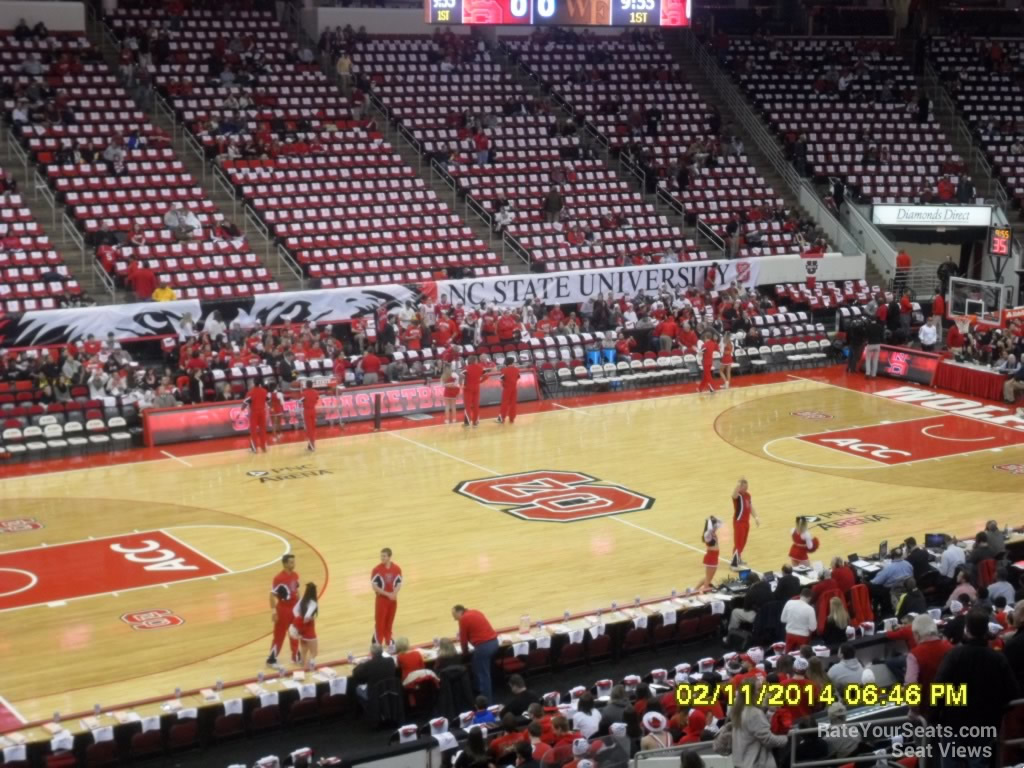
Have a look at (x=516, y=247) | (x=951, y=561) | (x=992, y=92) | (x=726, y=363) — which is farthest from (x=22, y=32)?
(x=992, y=92)

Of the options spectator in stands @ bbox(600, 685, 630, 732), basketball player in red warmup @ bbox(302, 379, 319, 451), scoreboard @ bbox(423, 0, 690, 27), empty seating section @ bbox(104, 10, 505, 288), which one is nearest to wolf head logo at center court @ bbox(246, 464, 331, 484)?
basketball player in red warmup @ bbox(302, 379, 319, 451)

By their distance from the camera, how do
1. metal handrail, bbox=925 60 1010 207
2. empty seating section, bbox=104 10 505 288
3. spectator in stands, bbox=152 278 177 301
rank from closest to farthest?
spectator in stands, bbox=152 278 177 301
empty seating section, bbox=104 10 505 288
metal handrail, bbox=925 60 1010 207

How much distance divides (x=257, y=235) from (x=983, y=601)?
22045 mm

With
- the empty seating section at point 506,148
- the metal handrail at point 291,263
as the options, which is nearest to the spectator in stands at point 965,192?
the empty seating section at point 506,148

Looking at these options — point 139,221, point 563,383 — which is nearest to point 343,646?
point 563,383

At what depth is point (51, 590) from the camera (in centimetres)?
1955

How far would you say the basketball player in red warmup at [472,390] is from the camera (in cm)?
2859

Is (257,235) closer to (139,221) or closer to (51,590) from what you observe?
(139,221)

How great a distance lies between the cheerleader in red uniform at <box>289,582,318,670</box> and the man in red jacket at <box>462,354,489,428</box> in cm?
1223

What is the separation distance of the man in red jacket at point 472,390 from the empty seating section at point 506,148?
7.86 meters

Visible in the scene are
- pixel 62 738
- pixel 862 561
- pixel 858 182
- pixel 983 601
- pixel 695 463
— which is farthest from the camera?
pixel 858 182

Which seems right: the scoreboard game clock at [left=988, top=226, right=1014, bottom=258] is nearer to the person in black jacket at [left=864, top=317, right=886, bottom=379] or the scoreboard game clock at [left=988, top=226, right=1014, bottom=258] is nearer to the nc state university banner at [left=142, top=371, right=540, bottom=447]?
the person in black jacket at [left=864, top=317, right=886, bottom=379]

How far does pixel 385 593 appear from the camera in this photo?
17.2 m

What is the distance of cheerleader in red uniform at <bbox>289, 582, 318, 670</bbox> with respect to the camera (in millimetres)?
16469
